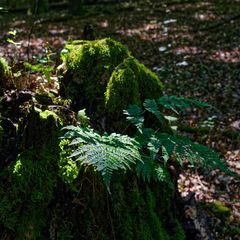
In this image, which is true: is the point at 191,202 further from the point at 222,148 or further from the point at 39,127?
the point at 222,148

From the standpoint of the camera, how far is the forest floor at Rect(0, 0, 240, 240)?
4.75m

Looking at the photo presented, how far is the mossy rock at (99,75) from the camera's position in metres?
3.22

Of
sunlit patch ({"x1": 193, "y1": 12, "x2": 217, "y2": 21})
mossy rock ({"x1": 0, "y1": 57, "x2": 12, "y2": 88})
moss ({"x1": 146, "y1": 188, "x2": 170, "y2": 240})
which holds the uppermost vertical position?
mossy rock ({"x1": 0, "y1": 57, "x2": 12, "y2": 88})

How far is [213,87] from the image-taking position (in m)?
7.79

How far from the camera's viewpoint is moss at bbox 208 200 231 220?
428cm

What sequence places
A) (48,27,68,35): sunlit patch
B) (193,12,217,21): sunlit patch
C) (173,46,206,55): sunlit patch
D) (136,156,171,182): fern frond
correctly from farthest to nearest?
(48,27,68,35): sunlit patch → (193,12,217,21): sunlit patch → (173,46,206,55): sunlit patch → (136,156,171,182): fern frond

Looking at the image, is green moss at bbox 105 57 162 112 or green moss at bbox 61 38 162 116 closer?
green moss at bbox 105 57 162 112

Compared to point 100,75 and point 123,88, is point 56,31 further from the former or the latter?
point 123,88

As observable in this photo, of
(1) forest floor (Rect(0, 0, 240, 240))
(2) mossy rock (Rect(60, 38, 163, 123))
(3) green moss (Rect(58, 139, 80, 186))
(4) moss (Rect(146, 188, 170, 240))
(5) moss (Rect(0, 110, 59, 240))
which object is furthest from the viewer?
(1) forest floor (Rect(0, 0, 240, 240))

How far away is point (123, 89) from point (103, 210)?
103cm

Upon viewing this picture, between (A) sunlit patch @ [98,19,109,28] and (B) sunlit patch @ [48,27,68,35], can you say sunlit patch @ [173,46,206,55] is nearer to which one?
(A) sunlit patch @ [98,19,109,28]

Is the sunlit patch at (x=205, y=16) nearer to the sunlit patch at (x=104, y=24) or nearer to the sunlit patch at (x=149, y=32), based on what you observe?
the sunlit patch at (x=149, y=32)

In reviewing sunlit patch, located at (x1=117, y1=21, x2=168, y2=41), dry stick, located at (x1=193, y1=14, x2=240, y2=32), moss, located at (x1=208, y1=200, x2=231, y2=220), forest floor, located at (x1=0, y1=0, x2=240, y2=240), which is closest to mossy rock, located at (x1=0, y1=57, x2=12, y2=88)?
forest floor, located at (x1=0, y1=0, x2=240, y2=240)

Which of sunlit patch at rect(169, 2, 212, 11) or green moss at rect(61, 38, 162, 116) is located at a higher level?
green moss at rect(61, 38, 162, 116)
